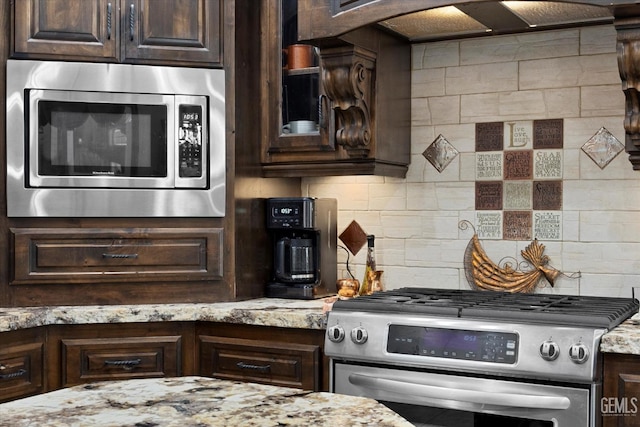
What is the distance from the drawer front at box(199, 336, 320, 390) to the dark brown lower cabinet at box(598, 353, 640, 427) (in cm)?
98

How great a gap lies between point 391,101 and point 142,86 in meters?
0.99

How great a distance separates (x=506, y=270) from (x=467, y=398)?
89 centimetres

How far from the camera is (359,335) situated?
9.15 feet

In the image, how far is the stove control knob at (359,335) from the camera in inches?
109

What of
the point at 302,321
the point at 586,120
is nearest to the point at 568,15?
the point at 586,120

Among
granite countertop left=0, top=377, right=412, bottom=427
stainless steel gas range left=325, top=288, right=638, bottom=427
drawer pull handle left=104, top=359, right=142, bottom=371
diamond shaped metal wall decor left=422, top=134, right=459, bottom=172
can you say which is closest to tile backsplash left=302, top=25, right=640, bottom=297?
diamond shaped metal wall decor left=422, top=134, right=459, bottom=172

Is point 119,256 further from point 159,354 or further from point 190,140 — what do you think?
point 190,140

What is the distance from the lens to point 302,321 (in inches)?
116

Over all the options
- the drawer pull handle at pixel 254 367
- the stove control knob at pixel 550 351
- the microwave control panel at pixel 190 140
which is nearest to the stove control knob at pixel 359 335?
the drawer pull handle at pixel 254 367

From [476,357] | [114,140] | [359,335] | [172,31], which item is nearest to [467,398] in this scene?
[476,357]

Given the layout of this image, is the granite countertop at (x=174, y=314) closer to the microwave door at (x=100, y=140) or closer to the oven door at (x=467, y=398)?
the oven door at (x=467, y=398)

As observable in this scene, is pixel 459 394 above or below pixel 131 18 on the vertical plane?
below

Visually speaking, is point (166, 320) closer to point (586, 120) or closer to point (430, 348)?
point (430, 348)

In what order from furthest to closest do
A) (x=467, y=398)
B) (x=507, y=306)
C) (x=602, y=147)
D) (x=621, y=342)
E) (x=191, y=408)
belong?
(x=602, y=147) < (x=507, y=306) < (x=467, y=398) < (x=621, y=342) < (x=191, y=408)
